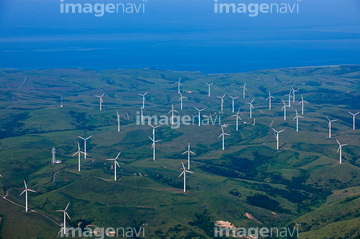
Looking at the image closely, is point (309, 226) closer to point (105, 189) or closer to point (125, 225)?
point (125, 225)

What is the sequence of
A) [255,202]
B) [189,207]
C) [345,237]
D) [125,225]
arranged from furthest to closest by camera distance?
[255,202]
[189,207]
[125,225]
[345,237]

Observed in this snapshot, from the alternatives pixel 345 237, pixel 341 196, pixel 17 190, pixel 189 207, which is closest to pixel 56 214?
pixel 17 190

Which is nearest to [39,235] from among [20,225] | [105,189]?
[20,225]

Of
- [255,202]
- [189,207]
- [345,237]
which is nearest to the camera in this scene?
[345,237]

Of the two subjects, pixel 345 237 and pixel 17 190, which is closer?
pixel 345 237

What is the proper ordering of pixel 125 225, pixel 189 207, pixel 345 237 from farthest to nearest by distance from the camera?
pixel 189 207, pixel 125 225, pixel 345 237

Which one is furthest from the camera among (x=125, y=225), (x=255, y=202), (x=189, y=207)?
(x=255, y=202)

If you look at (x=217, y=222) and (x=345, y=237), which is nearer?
(x=345, y=237)

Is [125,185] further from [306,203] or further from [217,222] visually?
[306,203]
